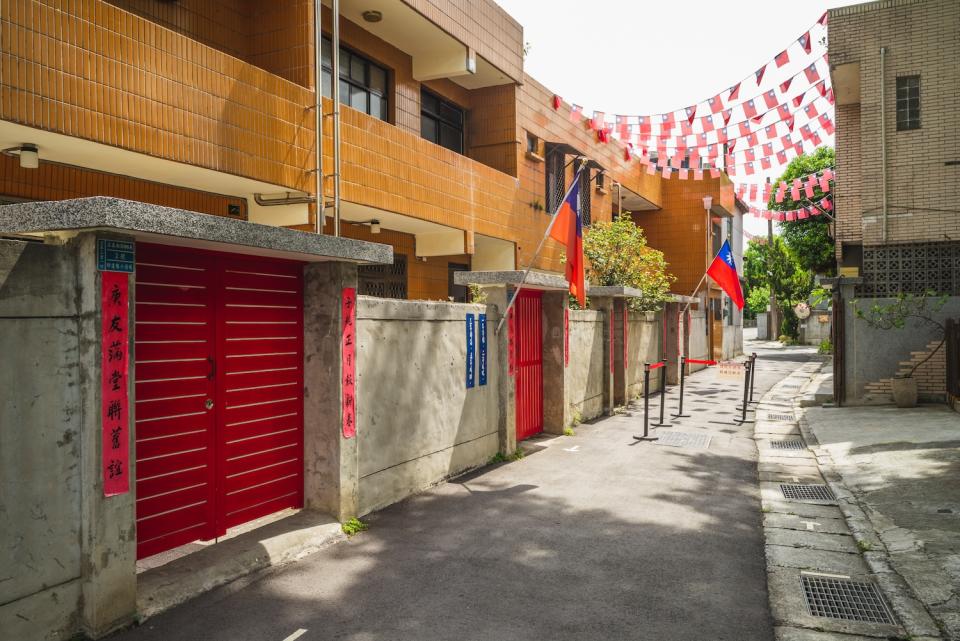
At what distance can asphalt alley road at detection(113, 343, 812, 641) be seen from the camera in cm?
458

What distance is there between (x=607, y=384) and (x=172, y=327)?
10795 mm

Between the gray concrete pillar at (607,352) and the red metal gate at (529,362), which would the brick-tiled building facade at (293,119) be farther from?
the red metal gate at (529,362)

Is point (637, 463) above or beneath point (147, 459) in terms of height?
beneath

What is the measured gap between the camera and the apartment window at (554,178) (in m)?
18.6

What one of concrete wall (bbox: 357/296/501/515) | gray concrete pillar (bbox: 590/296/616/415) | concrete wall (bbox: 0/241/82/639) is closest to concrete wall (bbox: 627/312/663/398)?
gray concrete pillar (bbox: 590/296/616/415)

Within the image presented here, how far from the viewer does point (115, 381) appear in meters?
4.46

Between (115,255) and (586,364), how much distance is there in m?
10.4

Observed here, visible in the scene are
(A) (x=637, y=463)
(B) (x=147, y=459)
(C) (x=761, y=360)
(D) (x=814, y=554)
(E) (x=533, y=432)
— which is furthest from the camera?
(C) (x=761, y=360)

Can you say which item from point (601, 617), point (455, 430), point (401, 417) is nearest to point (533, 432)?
point (455, 430)

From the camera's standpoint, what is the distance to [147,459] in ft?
17.0


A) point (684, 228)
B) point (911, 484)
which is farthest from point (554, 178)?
point (911, 484)

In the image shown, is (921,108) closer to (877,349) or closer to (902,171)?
(902,171)

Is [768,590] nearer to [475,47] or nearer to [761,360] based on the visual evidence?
[475,47]

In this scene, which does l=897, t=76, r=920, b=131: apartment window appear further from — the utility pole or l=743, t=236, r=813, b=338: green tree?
l=743, t=236, r=813, b=338: green tree
